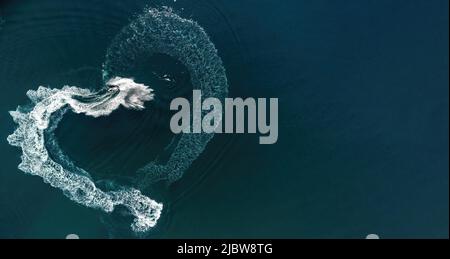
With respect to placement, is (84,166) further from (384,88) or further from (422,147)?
(422,147)

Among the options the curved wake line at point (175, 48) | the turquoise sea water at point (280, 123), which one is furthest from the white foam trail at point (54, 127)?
the curved wake line at point (175, 48)

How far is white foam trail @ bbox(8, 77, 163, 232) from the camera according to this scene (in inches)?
189

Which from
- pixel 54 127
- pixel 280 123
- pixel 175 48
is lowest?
pixel 54 127

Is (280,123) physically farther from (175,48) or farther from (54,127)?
(54,127)

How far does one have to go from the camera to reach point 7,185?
→ 16.0ft

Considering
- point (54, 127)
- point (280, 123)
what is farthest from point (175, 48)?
point (54, 127)

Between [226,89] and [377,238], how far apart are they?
2294 millimetres

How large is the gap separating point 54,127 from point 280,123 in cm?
241

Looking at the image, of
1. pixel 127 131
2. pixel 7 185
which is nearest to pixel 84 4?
pixel 127 131

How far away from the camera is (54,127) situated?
4.84 meters

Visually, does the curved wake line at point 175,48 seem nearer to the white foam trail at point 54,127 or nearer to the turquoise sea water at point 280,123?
the turquoise sea water at point 280,123

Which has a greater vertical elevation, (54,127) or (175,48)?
(175,48)

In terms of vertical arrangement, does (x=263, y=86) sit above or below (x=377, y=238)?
above

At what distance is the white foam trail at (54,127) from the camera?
4809 millimetres
